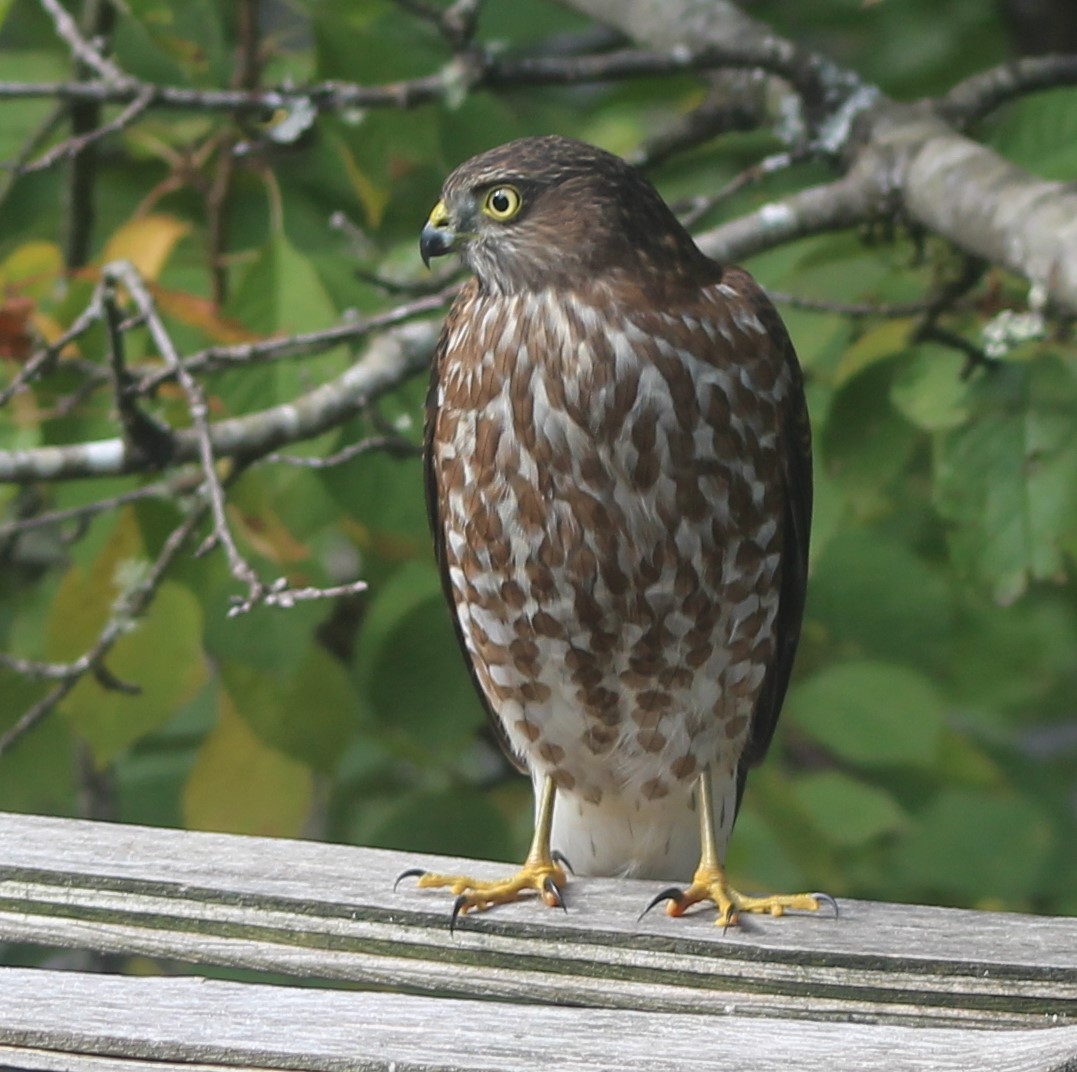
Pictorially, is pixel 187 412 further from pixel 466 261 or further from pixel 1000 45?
pixel 1000 45

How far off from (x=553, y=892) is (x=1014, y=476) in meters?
1.13

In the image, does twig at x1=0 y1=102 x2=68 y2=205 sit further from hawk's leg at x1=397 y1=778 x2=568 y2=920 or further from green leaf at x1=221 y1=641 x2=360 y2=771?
hawk's leg at x1=397 y1=778 x2=568 y2=920

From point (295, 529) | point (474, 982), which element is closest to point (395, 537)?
point (295, 529)

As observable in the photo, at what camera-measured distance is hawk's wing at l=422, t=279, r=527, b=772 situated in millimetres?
3004

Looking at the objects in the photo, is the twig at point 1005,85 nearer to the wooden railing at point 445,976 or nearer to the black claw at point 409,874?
the wooden railing at point 445,976

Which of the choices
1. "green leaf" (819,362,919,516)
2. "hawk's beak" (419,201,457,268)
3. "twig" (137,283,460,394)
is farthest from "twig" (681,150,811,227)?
"hawk's beak" (419,201,457,268)

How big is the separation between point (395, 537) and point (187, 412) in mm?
730

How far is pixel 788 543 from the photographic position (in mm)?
3178

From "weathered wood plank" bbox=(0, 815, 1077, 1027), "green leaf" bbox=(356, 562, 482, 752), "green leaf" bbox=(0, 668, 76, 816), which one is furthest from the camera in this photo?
"green leaf" bbox=(0, 668, 76, 816)

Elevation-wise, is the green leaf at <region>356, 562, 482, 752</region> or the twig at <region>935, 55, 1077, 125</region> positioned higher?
the twig at <region>935, 55, 1077, 125</region>

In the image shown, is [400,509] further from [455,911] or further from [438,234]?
[455,911]

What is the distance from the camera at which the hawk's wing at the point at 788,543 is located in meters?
2.99

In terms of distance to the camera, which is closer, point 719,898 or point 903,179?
point 719,898

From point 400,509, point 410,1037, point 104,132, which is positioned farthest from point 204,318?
point 410,1037
